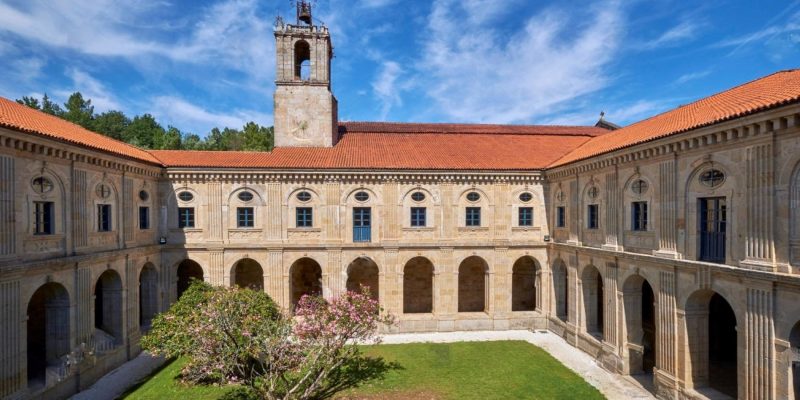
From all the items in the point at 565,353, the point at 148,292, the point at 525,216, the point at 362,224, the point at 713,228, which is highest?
the point at 525,216

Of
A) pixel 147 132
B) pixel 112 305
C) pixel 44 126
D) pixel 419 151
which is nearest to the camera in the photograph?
pixel 44 126

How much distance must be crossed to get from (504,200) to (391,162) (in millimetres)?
7656

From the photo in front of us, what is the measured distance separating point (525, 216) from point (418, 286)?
9.45 metres

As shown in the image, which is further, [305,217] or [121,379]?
[305,217]

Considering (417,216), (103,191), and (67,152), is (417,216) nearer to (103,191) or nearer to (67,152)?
(103,191)

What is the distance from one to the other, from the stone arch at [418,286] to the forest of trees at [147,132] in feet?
102

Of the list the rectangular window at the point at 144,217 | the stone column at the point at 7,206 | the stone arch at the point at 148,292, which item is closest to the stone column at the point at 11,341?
the stone column at the point at 7,206

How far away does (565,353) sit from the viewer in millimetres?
21359

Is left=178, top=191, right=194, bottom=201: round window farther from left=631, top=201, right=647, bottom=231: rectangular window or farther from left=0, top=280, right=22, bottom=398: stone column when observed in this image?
left=631, top=201, right=647, bottom=231: rectangular window

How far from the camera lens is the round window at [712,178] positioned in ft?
46.5

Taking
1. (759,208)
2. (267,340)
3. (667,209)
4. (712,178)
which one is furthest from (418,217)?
(759,208)

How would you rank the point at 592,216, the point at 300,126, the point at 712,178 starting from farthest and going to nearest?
the point at 300,126 → the point at 592,216 → the point at 712,178

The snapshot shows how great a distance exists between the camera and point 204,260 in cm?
2412

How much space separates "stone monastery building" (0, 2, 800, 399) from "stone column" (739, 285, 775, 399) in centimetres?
7
